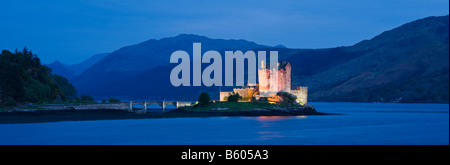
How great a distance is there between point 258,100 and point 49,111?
55.3m

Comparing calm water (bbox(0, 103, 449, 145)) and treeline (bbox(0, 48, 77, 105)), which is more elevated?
treeline (bbox(0, 48, 77, 105))

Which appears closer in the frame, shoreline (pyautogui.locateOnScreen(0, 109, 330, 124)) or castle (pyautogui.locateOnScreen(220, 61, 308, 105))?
shoreline (pyautogui.locateOnScreen(0, 109, 330, 124))

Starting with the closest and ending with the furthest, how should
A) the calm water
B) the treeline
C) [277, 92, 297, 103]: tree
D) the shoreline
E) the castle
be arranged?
the calm water, the shoreline, the treeline, [277, 92, 297, 103]: tree, the castle

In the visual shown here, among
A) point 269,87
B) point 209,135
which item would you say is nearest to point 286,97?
point 269,87

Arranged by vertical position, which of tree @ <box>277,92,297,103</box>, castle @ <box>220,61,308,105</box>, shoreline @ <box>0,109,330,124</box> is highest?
castle @ <box>220,61,308,105</box>

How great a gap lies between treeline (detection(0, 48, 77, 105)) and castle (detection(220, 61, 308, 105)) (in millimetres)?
45224

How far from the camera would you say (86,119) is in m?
113

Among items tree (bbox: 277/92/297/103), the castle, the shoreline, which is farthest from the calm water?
the castle

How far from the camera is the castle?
14550cm

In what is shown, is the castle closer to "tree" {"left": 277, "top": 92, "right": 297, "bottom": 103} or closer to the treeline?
"tree" {"left": 277, "top": 92, "right": 297, "bottom": 103}

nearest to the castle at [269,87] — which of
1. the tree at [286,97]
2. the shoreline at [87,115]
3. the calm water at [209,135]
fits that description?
the tree at [286,97]

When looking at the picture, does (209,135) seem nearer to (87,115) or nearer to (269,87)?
(87,115)
